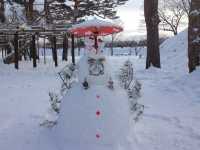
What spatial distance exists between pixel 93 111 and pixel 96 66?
2.88 ft

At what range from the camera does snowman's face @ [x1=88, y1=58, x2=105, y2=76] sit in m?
7.53

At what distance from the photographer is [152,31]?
2114 centimetres

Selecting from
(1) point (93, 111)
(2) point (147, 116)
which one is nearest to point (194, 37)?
(2) point (147, 116)

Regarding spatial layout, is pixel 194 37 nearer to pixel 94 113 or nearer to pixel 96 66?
pixel 96 66

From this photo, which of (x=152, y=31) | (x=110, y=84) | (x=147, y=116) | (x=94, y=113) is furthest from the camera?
(x=152, y=31)

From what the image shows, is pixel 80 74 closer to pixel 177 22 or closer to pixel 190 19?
pixel 190 19

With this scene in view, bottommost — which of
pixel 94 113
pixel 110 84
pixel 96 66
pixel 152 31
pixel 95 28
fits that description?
pixel 94 113

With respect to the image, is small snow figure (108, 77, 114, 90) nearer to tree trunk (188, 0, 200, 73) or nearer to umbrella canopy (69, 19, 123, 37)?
umbrella canopy (69, 19, 123, 37)

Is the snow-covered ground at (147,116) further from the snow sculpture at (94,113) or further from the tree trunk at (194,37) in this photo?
the tree trunk at (194,37)

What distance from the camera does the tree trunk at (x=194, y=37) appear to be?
15.4 meters

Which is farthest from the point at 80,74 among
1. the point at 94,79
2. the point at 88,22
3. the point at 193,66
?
the point at 193,66

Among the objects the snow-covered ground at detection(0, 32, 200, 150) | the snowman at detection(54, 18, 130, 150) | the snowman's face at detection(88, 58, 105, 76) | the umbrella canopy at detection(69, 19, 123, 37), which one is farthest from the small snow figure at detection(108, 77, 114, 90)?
the snow-covered ground at detection(0, 32, 200, 150)

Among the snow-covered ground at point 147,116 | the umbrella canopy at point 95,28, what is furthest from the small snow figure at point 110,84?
the snow-covered ground at point 147,116

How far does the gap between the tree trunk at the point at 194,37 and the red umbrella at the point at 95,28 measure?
8.04 m
